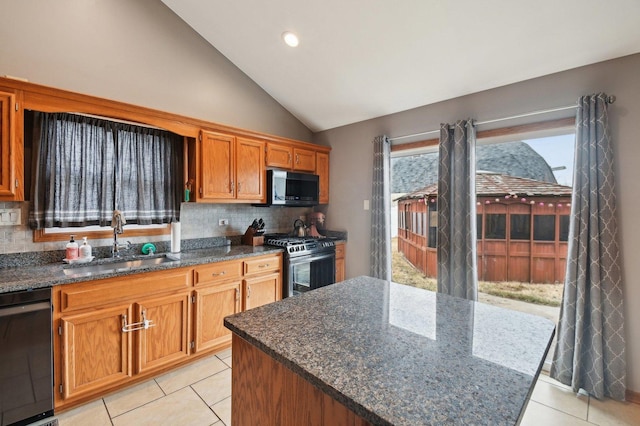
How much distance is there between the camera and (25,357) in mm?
1779

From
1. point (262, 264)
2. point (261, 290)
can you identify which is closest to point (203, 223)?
point (262, 264)

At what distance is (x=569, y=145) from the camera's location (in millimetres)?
2408

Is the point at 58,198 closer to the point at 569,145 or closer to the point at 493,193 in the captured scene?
the point at 493,193

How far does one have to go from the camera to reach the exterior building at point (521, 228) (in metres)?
2.51

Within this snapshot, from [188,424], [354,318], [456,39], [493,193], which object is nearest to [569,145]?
[493,193]

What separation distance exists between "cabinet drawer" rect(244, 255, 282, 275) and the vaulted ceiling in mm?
1960

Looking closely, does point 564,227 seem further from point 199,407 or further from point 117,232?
point 117,232

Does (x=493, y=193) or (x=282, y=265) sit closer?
(x=493, y=193)

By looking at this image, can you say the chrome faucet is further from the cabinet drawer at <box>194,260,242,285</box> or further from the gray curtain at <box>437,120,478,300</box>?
the gray curtain at <box>437,120,478,300</box>

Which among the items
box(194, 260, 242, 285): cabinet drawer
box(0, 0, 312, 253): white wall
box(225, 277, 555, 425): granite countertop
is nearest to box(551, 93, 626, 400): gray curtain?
box(225, 277, 555, 425): granite countertop

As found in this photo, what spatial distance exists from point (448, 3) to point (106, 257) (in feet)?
11.0

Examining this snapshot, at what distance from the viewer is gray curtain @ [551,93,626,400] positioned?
209cm

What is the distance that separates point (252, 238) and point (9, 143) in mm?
2061

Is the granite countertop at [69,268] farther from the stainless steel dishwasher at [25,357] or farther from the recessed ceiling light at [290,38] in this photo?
the recessed ceiling light at [290,38]
